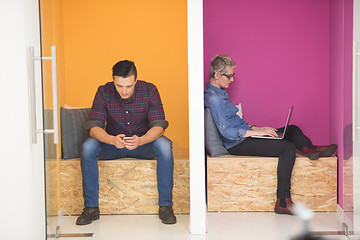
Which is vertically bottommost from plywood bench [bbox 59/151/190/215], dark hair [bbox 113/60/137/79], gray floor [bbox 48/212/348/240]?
gray floor [bbox 48/212/348/240]

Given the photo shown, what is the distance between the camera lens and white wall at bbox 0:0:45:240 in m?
2.91

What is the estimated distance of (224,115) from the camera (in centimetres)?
440

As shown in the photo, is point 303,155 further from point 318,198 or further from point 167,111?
point 167,111

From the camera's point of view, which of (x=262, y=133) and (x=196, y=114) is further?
(x=262, y=133)

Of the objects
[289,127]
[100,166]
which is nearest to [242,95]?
[289,127]

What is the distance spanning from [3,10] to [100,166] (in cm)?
176

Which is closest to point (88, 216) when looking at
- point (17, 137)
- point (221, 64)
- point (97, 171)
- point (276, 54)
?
point (97, 171)

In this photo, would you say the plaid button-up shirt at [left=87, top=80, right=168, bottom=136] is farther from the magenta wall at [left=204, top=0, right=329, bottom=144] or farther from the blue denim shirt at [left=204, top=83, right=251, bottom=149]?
the magenta wall at [left=204, top=0, right=329, bottom=144]

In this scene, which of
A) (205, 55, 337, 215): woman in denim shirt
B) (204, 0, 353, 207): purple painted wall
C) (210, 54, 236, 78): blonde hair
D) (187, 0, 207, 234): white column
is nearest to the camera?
(187, 0, 207, 234): white column

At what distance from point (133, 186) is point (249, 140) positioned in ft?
3.44

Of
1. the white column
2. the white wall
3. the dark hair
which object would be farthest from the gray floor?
the dark hair

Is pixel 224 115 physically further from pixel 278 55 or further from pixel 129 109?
pixel 278 55

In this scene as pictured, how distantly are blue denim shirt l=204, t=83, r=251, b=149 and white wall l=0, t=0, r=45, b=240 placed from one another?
181 centimetres

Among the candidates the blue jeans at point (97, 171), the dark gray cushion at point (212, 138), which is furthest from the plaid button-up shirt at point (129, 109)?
the dark gray cushion at point (212, 138)
